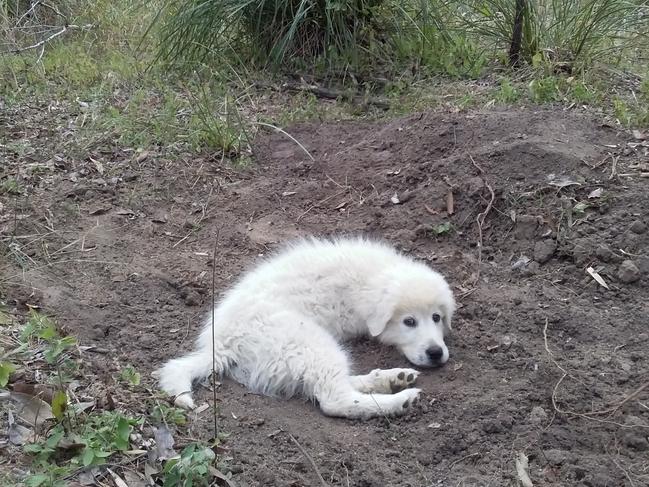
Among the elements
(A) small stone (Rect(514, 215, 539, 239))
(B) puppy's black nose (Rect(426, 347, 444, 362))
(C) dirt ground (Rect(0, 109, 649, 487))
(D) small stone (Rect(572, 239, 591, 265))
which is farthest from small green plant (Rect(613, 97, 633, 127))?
(B) puppy's black nose (Rect(426, 347, 444, 362))

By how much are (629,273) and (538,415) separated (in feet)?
4.15

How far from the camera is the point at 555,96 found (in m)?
6.06

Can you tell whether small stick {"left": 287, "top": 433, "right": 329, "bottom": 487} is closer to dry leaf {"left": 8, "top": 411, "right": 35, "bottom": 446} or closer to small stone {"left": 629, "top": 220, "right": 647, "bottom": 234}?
dry leaf {"left": 8, "top": 411, "right": 35, "bottom": 446}

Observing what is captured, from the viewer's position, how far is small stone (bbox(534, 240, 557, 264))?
4488 mm

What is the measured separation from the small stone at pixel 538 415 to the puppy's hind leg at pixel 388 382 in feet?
2.09

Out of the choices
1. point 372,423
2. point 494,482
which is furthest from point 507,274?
point 494,482

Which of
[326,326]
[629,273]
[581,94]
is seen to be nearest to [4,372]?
[326,326]

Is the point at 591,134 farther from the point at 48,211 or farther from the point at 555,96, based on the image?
the point at 48,211

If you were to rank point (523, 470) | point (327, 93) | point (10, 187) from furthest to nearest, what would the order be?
1. point (327, 93)
2. point (10, 187)
3. point (523, 470)

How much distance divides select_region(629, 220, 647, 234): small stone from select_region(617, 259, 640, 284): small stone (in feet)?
0.94

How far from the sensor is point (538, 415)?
3.29m

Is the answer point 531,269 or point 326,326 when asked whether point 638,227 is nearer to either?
point 531,269

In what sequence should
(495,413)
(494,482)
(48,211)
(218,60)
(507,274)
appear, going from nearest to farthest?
(494,482), (495,413), (507,274), (48,211), (218,60)

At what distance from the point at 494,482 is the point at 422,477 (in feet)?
0.94
